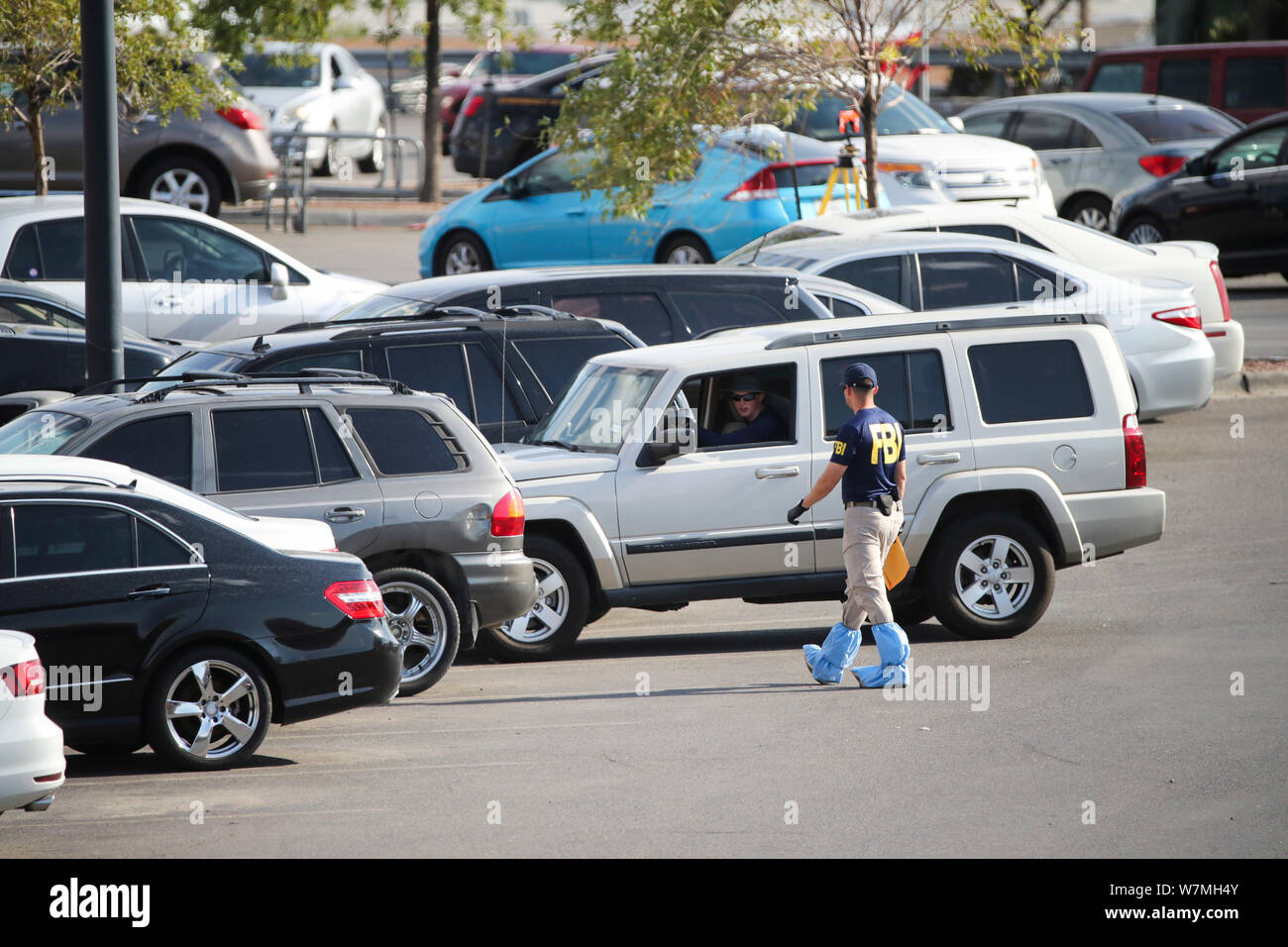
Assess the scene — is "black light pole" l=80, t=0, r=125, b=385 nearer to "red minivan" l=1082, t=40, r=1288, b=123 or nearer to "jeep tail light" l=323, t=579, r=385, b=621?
"jeep tail light" l=323, t=579, r=385, b=621

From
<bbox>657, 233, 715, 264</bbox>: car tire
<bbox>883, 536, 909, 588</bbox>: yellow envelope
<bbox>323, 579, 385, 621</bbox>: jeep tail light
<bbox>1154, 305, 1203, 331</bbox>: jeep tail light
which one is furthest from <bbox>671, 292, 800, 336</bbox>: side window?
<bbox>657, 233, 715, 264</bbox>: car tire

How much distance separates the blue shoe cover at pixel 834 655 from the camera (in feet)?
31.9

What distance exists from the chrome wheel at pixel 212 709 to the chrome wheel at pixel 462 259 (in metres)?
12.5

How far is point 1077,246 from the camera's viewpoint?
16625 millimetres

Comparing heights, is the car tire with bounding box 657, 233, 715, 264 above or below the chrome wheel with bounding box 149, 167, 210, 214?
below

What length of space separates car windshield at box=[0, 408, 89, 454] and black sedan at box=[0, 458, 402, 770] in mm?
1127

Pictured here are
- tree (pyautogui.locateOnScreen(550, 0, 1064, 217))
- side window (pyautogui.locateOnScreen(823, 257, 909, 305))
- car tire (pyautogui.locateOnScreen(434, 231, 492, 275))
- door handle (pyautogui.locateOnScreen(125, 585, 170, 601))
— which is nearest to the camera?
door handle (pyautogui.locateOnScreen(125, 585, 170, 601))

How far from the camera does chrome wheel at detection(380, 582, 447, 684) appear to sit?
970 centimetres

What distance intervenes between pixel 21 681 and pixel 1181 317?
11.0 m

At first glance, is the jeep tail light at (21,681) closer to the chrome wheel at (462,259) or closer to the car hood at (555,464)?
the car hood at (555,464)

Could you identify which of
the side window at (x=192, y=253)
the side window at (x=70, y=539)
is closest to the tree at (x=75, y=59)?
the side window at (x=192, y=253)

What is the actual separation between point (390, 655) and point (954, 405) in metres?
4.05

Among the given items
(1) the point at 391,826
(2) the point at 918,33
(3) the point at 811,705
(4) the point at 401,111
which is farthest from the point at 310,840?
(4) the point at 401,111

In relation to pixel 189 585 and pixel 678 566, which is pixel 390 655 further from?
pixel 678 566
